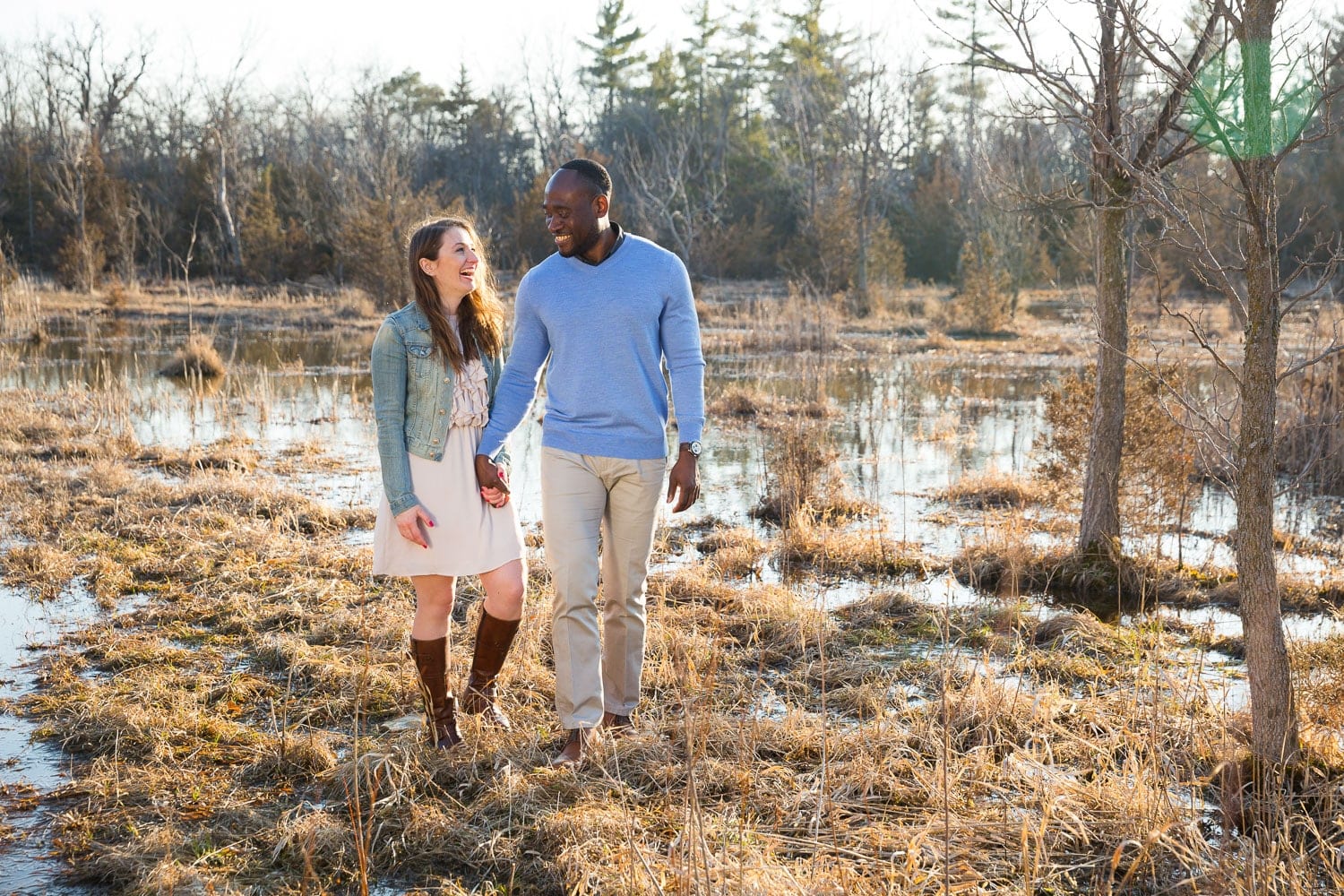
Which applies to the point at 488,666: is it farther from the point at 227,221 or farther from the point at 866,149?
the point at 227,221

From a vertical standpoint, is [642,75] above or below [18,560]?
above

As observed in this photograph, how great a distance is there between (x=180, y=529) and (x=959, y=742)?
16.1ft

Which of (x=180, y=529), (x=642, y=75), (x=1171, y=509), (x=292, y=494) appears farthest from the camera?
(x=642, y=75)

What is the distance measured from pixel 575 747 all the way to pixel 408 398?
1227mm

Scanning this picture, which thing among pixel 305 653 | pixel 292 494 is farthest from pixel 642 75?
pixel 305 653

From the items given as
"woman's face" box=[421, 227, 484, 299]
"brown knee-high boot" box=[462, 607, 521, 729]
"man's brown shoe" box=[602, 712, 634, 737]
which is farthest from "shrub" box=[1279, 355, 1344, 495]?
"woman's face" box=[421, 227, 484, 299]

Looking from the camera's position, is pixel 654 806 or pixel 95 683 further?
pixel 95 683

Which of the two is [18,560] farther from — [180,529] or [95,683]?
[95,683]

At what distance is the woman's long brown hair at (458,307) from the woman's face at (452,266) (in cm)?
1

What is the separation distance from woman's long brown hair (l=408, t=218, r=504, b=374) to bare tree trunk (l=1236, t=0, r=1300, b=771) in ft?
7.41

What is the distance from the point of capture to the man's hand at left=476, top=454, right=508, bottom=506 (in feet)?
11.9

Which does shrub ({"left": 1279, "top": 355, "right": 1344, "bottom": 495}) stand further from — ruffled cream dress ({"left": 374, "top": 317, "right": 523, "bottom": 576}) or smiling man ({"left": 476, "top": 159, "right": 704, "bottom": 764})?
ruffled cream dress ({"left": 374, "top": 317, "right": 523, "bottom": 576})

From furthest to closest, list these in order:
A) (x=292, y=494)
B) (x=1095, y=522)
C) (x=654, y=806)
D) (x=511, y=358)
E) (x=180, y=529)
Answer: (x=292, y=494)
(x=180, y=529)
(x=1095, y=522)
(x=511, y=358)
(x=654, y=806)

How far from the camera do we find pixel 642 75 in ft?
147
